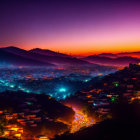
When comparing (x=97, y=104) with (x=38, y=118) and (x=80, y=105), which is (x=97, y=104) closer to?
(x=80, y=105)

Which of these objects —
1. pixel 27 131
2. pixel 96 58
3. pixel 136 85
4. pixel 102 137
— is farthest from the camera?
pixel 96 58

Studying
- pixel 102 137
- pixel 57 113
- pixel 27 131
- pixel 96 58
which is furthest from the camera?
pixel 96 58

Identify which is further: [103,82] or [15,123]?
[103,82]

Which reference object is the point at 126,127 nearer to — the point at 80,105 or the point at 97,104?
the point at 97,104

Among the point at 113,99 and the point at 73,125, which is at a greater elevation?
the point at 113,99

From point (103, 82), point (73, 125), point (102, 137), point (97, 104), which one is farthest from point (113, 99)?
point (102, 137)

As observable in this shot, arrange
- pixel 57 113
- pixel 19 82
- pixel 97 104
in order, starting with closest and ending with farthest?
1. pixel 57 113
2. pixel 97 104
3. pixel 19 82

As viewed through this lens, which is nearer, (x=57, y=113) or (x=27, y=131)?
(x=27, y=131)

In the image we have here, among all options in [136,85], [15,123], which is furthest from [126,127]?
[136,85]

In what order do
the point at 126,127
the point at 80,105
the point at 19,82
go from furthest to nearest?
the point at 19,82 < the point at 80,105 < the point at 126,127

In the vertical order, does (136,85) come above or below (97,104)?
above
